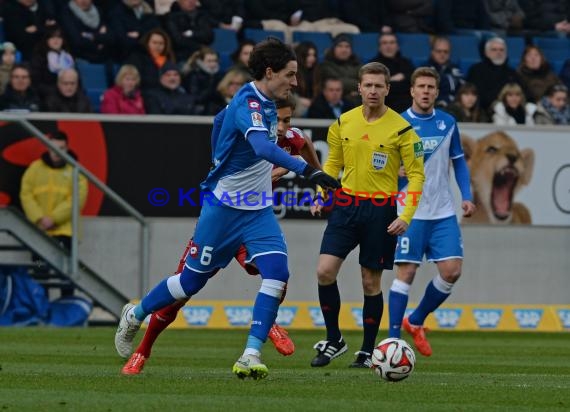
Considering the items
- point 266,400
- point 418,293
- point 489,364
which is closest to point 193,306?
point 418,293

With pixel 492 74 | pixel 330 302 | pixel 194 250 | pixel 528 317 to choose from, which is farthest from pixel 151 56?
pixel 194 250

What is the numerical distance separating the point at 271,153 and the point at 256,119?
0.31m

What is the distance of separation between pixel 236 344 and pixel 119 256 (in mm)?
3887

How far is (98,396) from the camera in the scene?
328 inches

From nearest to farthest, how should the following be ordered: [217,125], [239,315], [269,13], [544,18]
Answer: [217,125] < [239,315] < [269,13] < [544,18]

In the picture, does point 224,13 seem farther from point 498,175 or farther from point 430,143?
point 430,143

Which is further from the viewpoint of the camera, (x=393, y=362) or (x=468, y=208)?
(x=468, y=208)

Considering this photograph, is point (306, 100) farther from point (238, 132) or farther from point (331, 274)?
point (238, 132)

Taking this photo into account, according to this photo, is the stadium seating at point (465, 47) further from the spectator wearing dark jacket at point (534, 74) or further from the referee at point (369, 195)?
the referee at point (369, 195)

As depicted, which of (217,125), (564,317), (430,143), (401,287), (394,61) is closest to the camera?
(217,125)

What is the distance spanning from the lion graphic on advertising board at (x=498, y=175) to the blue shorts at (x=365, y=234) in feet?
26.5

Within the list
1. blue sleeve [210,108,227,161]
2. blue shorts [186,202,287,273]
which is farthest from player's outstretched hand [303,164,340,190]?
blue sleeve [210,108,227,161]

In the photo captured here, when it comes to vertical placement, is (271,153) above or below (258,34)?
below

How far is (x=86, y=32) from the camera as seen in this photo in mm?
20469
